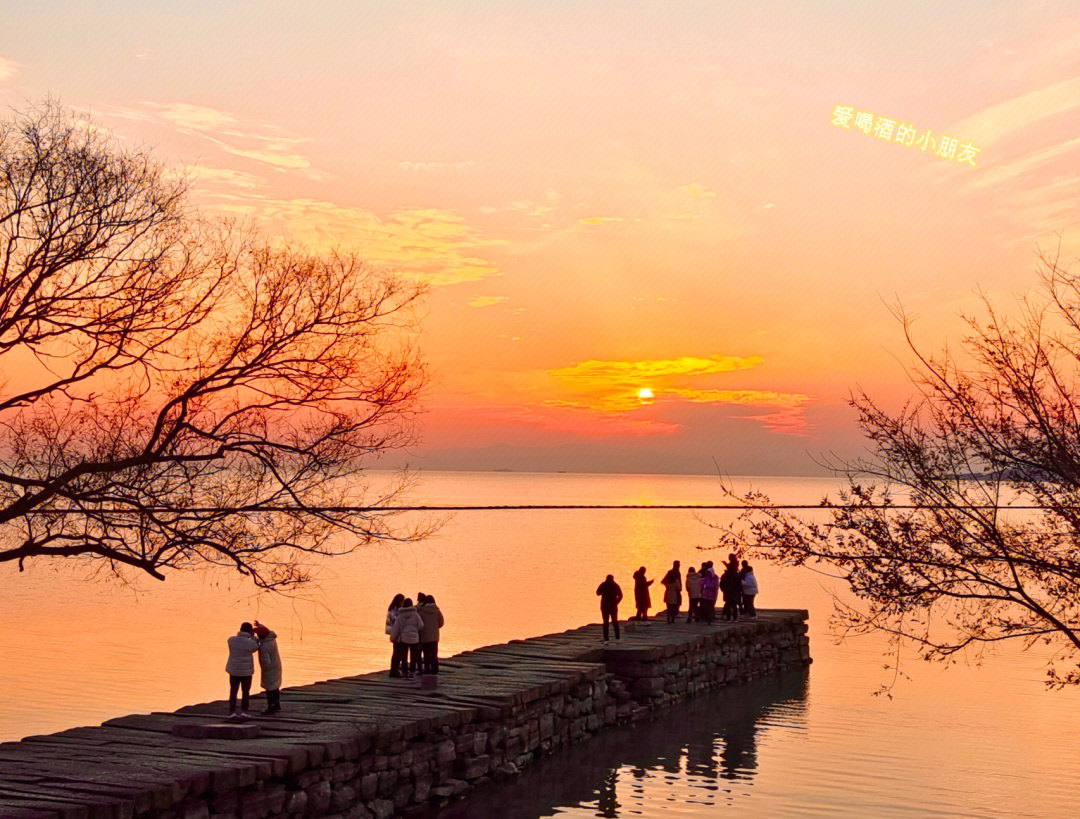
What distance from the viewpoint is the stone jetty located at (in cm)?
1574

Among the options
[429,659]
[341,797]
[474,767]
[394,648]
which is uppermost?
[394,648]

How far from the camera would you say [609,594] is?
1275 inches

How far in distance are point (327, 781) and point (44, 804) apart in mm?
5407

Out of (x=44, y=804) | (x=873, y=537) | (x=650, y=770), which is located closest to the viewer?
(x=873, y=537)

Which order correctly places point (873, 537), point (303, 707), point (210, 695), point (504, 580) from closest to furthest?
point (873, 537) < point (303, 707) < point (210, 695) < point (504, 580)

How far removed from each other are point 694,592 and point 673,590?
2261 mm

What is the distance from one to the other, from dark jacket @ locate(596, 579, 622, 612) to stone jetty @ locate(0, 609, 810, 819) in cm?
117

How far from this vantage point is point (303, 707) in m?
22.4

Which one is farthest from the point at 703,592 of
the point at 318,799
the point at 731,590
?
the point at 318,799

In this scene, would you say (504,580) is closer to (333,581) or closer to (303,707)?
(333,581)

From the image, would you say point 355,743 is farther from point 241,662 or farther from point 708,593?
point 708,593

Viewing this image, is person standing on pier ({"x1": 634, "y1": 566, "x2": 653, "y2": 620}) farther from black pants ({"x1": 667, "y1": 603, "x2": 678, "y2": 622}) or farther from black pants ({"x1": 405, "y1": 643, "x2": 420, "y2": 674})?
black pants ({"x1": 405, "y1": 643, "x2": 420, "y2": 674})

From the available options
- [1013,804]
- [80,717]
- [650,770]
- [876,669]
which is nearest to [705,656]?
[876,669]

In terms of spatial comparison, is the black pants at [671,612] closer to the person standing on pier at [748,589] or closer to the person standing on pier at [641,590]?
the person standing on pier at [641,590]
